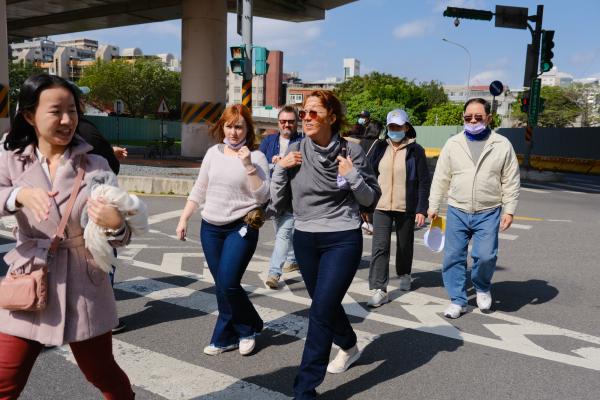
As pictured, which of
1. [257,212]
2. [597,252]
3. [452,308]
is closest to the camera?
[257,212]

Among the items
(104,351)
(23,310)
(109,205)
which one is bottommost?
(104,351)

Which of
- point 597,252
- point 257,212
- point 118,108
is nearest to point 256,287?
point 257,212

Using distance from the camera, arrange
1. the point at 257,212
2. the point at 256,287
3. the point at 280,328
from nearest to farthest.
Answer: the point at 257,212
the point at 280,328
the point at 256,287

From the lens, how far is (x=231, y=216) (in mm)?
3922

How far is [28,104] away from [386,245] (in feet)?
12.7

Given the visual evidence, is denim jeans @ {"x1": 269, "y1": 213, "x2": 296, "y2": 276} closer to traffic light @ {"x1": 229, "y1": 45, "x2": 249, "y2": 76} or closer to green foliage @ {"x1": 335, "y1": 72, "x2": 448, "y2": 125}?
traffic light @ {"x1": 229, "y1": 45, "x2": 249, "y2": 76}

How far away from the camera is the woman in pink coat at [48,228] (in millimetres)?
2266

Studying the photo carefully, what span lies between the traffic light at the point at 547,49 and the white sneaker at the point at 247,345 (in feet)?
54.6

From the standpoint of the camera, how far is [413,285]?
20.3 feet

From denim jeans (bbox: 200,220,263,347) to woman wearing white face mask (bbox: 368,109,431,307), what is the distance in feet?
5.74

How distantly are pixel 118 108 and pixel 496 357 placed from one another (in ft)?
103

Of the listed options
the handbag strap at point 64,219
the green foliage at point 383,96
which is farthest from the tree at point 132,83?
the handbag strap at point 64,219

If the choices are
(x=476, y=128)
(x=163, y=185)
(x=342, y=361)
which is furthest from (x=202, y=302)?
(x=163, y=185)

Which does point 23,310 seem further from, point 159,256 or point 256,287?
point 159,256
